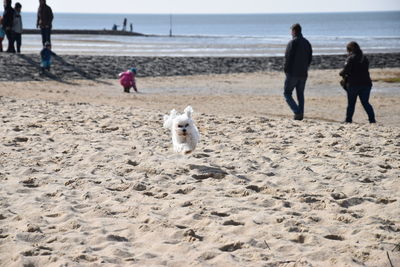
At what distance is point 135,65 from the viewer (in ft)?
80.7

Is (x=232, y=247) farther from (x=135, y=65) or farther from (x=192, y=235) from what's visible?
(x=135, y=65)

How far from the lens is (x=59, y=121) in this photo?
435 inches

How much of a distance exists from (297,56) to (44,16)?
11908 millimetres

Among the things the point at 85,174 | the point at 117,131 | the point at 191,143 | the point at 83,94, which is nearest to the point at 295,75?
the point at 117,131

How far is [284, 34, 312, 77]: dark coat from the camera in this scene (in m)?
12.2

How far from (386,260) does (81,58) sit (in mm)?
20430

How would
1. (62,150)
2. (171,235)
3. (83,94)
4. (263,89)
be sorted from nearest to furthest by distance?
1. (171,235)
2. (62,150)
3. (83,94)
4. (263,89)

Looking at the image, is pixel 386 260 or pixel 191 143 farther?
pixel 191 143

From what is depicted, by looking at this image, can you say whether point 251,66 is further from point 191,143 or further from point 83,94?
point 191,143

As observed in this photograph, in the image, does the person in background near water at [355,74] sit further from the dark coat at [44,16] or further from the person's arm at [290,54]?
the dark coat at [44,16]

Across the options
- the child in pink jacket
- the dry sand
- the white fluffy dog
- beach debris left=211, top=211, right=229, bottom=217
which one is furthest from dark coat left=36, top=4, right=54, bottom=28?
beach debris left=211, top=211, right=229, bottom=217

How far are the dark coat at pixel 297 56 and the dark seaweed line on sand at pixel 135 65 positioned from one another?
32.8ft

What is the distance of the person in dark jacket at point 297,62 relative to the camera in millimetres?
12164

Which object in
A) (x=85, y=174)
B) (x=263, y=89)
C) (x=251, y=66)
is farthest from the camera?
(x=251, y=66)
